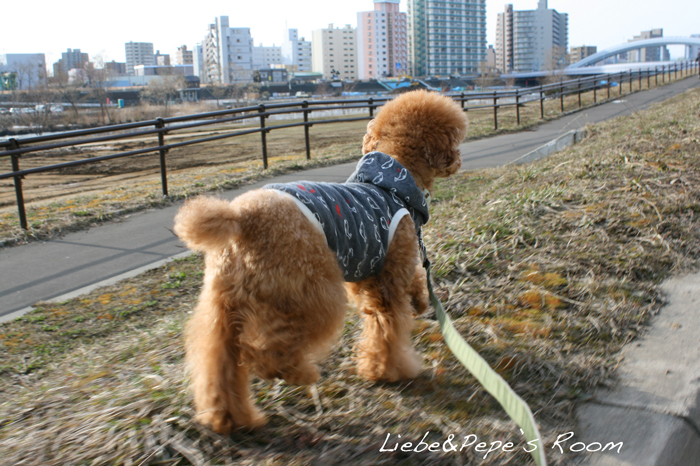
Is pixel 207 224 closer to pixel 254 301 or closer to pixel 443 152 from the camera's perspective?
pixel 254 301

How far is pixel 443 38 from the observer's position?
158000 millimetres

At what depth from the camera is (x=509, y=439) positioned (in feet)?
6.25

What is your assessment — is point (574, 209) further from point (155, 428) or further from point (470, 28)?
point (470, 28)

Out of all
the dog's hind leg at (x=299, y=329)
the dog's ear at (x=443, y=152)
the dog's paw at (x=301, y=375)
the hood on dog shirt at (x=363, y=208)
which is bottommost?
the dog's paw at (x=301, y=375)

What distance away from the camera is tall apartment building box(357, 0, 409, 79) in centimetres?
15312

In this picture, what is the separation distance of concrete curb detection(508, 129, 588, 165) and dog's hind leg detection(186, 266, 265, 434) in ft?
24.4

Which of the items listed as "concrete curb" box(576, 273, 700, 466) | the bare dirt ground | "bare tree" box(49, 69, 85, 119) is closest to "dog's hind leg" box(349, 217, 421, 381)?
"concrete curb" box(576, 273, 700, 466)

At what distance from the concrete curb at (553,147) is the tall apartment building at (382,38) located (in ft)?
490

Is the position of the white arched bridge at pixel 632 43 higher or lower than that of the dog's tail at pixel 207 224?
higher

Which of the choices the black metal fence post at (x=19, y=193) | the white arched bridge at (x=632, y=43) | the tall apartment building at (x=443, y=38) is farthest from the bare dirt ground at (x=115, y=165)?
the tall apartment building at (x=443, y=38)

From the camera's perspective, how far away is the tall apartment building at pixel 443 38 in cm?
15638

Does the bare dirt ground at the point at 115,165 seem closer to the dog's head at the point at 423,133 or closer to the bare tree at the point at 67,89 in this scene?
the dog's head at the point at 423,133

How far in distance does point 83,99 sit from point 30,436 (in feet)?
142

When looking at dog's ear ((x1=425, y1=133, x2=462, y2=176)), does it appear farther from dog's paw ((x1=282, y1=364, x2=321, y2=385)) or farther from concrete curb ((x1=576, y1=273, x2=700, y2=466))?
dog's paw ((x1=282, y1=364, x2=321, y2=385))
